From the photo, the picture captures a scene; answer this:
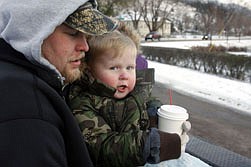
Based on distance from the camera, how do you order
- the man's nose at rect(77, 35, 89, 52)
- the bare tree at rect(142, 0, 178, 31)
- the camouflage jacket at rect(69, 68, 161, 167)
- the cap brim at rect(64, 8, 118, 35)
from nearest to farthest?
the cap brim at rect(64, 8, 118, 35) → the man's nose at rect(77, 35, 89, 52) → the camouflage jacket at rect(69, 68, 161, 167) → the bare tree at rect(142, 0, 178, 31)

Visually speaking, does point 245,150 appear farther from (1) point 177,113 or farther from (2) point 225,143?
(1) point 177,113

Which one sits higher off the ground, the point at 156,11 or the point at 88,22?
the point at 156,11

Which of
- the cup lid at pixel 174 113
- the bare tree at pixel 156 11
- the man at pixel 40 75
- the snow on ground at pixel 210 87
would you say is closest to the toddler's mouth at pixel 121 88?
the cup lid at pixel 174 113

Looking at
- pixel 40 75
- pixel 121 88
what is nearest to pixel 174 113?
pixel 121 88

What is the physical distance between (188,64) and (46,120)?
43.8 ft

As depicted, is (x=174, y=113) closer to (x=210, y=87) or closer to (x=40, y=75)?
(x=40, y=75)

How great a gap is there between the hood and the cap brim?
9cm

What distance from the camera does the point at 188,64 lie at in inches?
545

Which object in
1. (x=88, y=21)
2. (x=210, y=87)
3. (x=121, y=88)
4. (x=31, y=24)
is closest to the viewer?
(x=31, y=24)

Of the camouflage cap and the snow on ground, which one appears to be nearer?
the camouflage cap

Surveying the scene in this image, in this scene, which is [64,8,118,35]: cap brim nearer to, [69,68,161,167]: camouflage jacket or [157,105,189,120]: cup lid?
[69,68,161,167]: camouflage jacket

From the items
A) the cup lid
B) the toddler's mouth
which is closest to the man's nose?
the toddler's mouth

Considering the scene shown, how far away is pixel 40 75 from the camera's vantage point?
1011 mm

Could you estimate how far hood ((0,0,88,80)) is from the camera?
991mm
